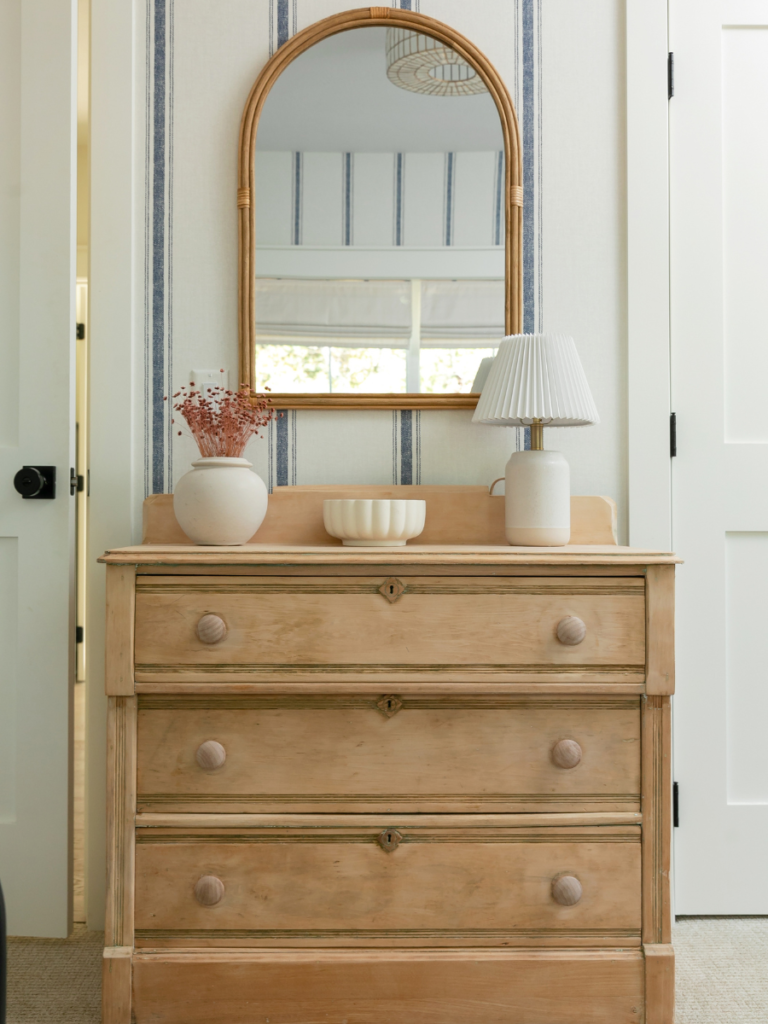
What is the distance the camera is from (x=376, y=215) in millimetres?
1745

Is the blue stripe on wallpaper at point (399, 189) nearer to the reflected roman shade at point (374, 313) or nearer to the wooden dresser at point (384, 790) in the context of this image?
the reflected roman shade at point (374, 313)

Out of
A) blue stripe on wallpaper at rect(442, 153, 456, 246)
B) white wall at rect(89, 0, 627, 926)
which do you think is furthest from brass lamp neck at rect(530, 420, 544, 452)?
blue stripe on wallpaper at rect(442, 153, 456, 246)

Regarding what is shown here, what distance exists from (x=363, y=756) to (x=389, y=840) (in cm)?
16

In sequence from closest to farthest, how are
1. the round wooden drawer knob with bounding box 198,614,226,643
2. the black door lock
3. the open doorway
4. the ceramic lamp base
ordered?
the round wooden drawer knob with bounding box 198,614,226,643 < the ceramic lamp base < the black door lock < the open doorway

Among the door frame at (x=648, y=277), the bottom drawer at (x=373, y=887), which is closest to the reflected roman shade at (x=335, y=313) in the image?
the door frame at (x=648, y=277)

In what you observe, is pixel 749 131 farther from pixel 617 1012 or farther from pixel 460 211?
pixel 617 1012

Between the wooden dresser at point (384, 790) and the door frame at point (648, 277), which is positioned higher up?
the door frame at point (648, 277)

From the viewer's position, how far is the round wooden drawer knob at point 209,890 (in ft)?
4.27

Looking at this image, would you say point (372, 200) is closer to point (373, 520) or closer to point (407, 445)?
point (407, 445)

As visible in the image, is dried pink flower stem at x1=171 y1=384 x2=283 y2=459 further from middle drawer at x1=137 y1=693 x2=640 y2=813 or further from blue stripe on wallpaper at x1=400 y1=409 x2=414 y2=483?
middle drawer at x1=137 y1=693 x2=640 y2=813

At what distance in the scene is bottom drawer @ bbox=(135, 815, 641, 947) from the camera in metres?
1.32

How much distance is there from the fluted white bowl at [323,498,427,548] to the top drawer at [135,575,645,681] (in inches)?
7.0

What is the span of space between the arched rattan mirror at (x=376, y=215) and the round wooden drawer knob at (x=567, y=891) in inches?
41.4

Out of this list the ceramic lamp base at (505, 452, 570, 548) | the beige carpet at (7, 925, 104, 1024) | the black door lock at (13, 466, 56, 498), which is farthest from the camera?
the black door lock at (13, 466, 56, 498)
